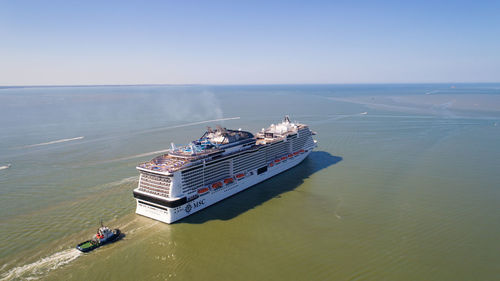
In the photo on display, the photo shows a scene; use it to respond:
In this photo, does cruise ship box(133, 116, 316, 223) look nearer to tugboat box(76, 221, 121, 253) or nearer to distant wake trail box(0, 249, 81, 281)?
tugboat box(76, 221, 121, 253)

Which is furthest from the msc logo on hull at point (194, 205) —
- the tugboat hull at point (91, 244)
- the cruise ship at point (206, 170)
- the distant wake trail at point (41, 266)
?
the distant wake trail at point (41, 266)

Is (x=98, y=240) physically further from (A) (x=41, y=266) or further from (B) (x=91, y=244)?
(A) (x=41, y=266)

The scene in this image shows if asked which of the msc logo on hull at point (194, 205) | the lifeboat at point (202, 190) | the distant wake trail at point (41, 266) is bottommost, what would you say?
the distant wake trail at point (41, 266)

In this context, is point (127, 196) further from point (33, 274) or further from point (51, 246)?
point (33, 274)

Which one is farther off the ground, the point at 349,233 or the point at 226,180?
the point at 226,180

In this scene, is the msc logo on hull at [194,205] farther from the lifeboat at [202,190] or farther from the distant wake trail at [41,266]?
the distant wake trail at [41,266]

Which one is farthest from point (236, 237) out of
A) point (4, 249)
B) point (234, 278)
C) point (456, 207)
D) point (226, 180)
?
point (456, 207)

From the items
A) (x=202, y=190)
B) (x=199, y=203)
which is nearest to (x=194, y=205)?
(x=199, y=203)
